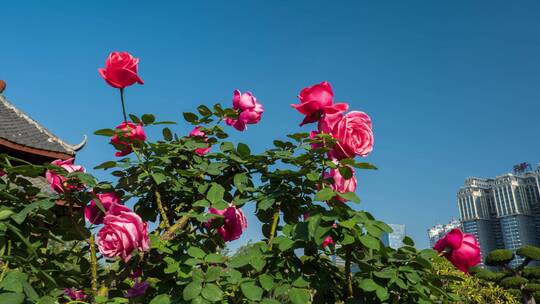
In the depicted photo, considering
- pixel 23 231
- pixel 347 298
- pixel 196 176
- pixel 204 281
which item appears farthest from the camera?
pixel 196 176

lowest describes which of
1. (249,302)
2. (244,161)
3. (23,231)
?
(249,302)

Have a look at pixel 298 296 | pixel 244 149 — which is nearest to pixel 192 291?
pixel 298 296

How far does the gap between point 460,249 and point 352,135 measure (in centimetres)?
49

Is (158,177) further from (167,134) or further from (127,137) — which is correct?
(167,134)

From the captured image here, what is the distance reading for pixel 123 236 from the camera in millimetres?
1296

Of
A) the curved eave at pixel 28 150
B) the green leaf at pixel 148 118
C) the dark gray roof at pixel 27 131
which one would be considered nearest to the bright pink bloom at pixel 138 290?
the green leaf at pixel 148 118

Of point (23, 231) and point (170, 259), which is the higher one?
point (23, 231)

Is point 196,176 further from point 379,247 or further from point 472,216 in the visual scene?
point 472,216

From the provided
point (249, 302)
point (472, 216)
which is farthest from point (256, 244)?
point (472, 216)

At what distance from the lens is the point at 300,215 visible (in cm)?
152

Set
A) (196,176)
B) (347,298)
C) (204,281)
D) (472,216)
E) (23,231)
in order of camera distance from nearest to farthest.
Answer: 1. (204,281)
2. (347,298)
3. (23,231)
4. (196,176)
5. (472,216)

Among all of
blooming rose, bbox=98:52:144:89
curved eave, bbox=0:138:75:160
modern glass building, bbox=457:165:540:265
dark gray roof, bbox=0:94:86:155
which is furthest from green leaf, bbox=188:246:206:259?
modern glass building, bbox=457:165:540:265

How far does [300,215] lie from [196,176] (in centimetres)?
39

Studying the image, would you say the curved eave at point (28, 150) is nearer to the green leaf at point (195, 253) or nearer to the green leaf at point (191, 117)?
the green leaf at point (191, 117)
